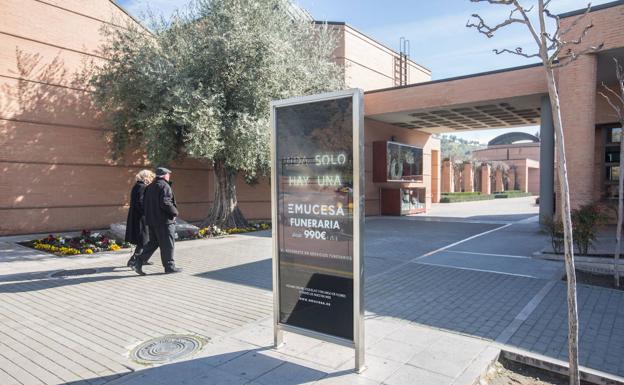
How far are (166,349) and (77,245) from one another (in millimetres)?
7459

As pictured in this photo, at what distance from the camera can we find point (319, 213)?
147 inches

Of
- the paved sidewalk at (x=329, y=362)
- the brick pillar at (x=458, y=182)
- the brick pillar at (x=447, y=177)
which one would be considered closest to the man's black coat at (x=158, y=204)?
the paved sidewalk at (x=329, y=362)

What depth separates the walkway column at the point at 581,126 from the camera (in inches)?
381

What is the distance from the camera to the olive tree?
10.8 metres

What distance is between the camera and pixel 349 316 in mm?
3562

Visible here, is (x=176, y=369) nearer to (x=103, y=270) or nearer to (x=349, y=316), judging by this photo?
(x=349, y=316)

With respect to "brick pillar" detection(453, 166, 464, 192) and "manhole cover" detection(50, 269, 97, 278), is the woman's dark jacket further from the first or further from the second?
"brick pillar" detection(453, 166, 464, 192)

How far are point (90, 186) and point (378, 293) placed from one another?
11664 millimetres

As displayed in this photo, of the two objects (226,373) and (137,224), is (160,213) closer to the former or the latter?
(137,224)

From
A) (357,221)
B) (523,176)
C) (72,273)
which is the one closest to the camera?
(357,221)

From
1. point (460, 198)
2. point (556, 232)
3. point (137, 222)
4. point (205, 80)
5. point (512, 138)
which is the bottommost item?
point (460, 198)

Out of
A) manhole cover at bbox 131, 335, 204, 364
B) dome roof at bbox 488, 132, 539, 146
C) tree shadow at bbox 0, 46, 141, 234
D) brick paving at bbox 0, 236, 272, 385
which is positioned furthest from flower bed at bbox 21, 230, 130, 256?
dome roof at bbox 488, 132, 539, 146

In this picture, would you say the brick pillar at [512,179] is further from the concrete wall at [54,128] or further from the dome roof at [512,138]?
the concrete wall at [54,128]

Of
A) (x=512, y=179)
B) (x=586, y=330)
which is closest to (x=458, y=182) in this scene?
(x=512, y=179)
